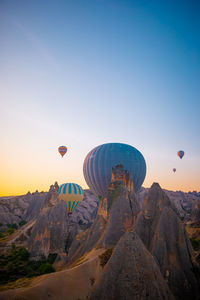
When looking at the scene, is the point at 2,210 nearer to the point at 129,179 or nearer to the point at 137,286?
the point at 129,179

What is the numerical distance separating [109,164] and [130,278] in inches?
1193

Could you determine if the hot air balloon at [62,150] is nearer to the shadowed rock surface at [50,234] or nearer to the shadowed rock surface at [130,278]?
the shadowed rock surface at [50,234]

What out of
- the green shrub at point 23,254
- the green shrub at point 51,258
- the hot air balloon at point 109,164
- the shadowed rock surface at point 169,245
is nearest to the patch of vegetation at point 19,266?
the green shrub at point 23,254

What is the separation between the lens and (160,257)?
34.1ft

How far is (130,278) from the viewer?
22.1 ft

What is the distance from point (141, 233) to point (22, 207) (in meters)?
57.6

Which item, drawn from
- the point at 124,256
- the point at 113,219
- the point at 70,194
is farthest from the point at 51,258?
the point at 70,194

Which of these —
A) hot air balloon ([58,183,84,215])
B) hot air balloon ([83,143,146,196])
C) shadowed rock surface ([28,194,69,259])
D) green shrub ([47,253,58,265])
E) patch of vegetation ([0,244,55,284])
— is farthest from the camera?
hot air balloon ([58,183,84,215])

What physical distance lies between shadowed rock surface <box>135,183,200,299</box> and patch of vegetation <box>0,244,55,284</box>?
Result: 12760mm

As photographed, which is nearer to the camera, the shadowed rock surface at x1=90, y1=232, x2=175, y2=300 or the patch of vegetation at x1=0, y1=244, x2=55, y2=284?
the shadowed rock surface at x1=90, y1=232, x2=175, y2=300

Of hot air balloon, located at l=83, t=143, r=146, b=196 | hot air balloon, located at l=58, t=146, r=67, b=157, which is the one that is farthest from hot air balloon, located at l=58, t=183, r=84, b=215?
hot air balloon, located at l=58, t=146, r=67, b=157

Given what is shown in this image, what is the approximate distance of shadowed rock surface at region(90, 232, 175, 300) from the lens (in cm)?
634

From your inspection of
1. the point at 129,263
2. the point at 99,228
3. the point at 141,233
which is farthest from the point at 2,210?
the point at 129,263

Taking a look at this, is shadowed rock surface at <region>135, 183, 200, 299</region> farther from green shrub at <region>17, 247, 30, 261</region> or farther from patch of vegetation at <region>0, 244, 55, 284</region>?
green shrub at <region>17, 247, 30, 261</region>
